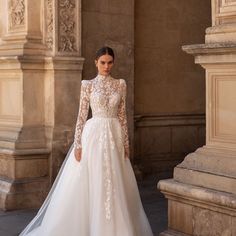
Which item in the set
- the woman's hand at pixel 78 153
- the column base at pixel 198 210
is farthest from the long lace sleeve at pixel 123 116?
the column base at pixel 198 210

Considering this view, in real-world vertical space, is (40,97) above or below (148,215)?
above

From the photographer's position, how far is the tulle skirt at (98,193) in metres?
6.07

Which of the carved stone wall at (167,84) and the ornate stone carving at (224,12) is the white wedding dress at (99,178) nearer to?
the ornate stone carving at (224,12)

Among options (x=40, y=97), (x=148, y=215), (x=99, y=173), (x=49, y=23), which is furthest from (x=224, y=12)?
(x=40, y=97)

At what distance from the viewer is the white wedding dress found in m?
6.13

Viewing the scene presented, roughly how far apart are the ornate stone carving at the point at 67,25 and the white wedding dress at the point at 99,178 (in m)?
2.55

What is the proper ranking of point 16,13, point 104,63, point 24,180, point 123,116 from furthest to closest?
point 16,13
point 24,180
point 123,116
point 104,63

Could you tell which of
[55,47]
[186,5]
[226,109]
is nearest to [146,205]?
[55,47]

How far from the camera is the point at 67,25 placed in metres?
8.80

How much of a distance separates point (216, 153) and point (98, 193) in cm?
129

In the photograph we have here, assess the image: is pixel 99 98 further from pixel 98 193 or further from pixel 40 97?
pixel 40 97

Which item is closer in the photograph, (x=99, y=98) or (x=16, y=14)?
(x=99, y=98)

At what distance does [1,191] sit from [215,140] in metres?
4.07

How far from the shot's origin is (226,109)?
5.70m
